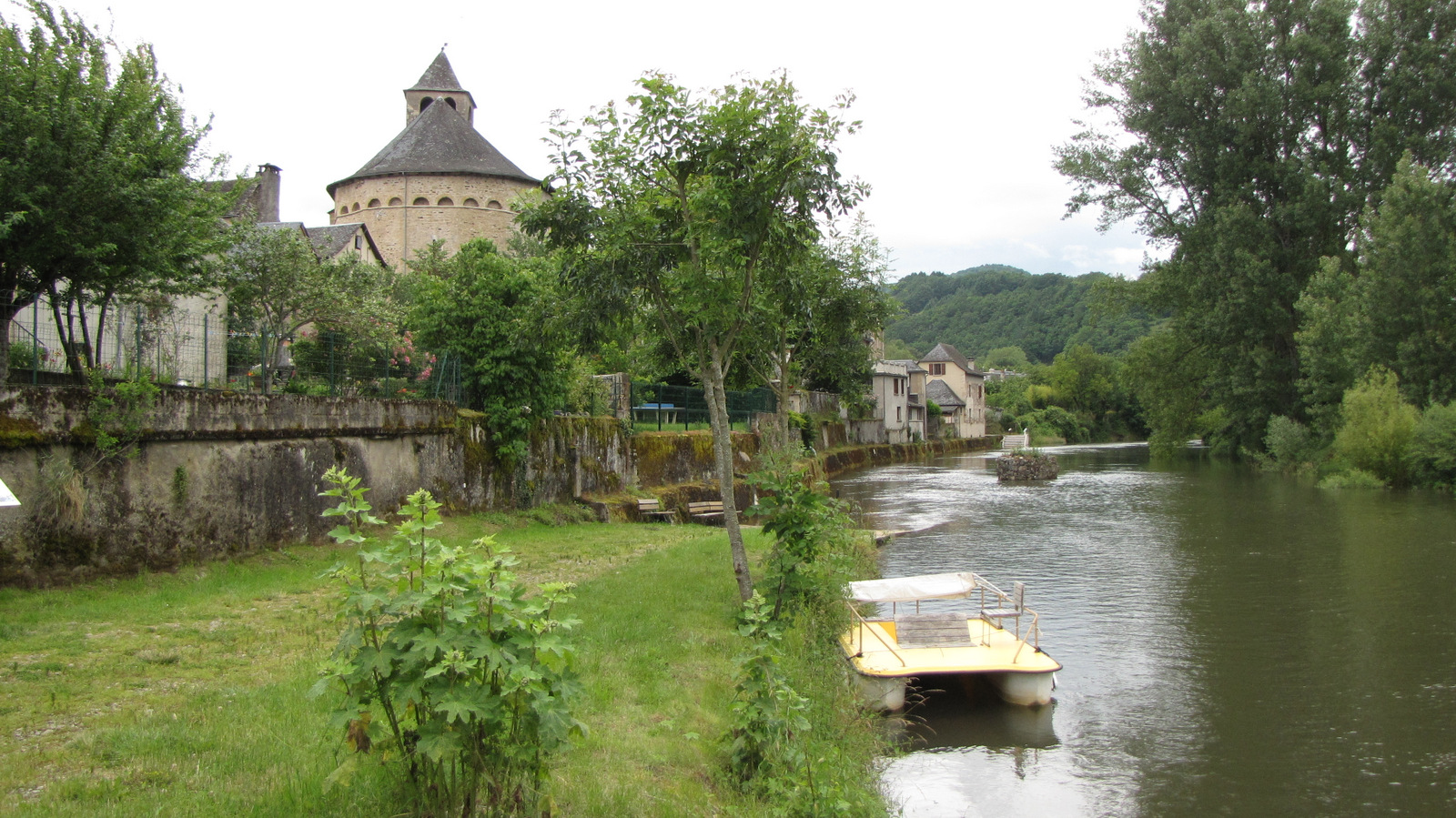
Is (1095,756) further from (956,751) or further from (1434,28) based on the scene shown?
(1434,28)

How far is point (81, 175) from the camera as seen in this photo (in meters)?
9.88

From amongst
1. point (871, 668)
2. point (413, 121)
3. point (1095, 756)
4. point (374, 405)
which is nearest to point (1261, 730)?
point (1095, 756)

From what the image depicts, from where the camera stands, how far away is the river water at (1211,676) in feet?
27.3

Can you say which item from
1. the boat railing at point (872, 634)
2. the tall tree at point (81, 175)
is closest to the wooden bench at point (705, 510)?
the boat railing at point (872, 634)

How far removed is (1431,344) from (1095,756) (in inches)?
1235

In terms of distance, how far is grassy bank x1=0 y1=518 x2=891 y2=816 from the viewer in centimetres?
461

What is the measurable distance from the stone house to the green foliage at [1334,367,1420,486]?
1900 inches

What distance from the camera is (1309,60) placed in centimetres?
3506

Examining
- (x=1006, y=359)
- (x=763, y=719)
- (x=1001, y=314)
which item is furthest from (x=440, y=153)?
(x=1001, y=314)

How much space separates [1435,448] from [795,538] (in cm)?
2945

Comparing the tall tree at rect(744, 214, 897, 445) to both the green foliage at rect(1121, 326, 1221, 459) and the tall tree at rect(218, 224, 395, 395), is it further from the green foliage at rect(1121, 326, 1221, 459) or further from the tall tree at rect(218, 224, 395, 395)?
the green foliage at rect(1121, 326, 1221, 459)

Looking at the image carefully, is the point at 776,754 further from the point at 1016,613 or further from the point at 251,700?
the point at 1016,613

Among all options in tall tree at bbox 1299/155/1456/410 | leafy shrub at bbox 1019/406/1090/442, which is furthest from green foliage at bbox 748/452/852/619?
leafy shrub at bbox 1019/406/1090/442

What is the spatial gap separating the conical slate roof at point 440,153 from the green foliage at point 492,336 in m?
32.5
